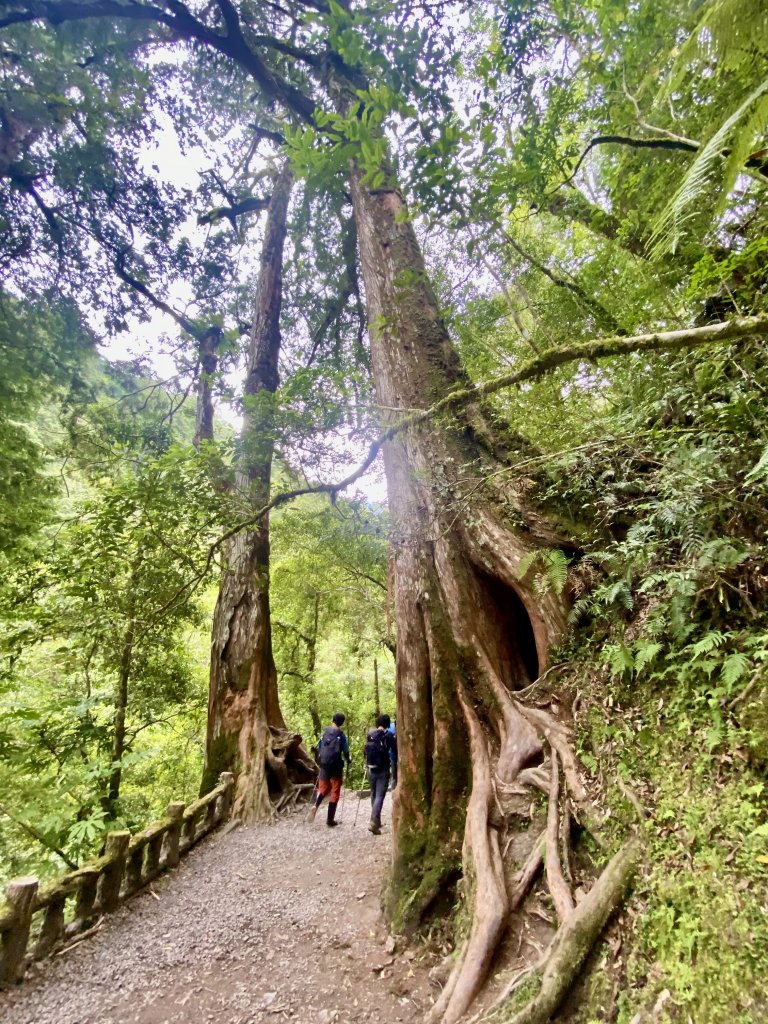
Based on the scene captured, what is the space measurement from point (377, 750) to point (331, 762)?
27.2 inches

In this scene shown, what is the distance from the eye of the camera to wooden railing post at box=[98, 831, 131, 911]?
4055mm

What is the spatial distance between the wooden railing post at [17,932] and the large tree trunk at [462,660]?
2608 millimetres

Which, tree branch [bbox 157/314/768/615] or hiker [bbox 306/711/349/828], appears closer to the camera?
tree branch [bbox 157/314/768/615]

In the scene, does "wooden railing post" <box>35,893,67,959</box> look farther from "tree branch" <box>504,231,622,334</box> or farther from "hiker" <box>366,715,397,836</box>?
"tree branch" <box>504,231,622,334</box>

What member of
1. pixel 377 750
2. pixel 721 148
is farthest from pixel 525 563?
pixel 377 750

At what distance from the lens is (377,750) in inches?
253

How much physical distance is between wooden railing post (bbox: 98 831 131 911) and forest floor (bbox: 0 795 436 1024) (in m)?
0.13

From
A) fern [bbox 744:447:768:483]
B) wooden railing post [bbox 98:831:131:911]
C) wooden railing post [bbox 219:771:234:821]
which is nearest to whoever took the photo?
fern [bbox 744:447:768:483]

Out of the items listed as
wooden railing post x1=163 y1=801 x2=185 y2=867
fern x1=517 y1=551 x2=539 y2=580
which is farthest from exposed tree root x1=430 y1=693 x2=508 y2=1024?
wooden railing post x1=163 y1=801 x2=185 y2=867

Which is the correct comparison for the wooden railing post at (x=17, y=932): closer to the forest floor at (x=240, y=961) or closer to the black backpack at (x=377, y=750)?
the forest floor at (x=240, y=961)

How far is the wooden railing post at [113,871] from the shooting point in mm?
4055

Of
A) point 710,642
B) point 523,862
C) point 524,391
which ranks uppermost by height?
point 524,391

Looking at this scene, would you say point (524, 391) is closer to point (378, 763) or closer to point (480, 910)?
point (480, 910)

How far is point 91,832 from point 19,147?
27.6ft
